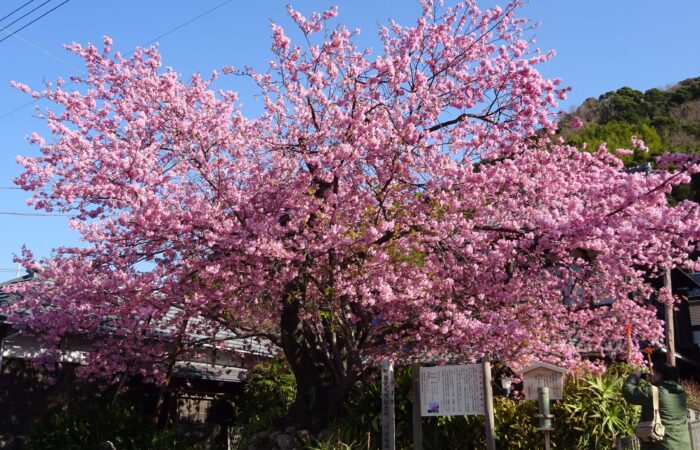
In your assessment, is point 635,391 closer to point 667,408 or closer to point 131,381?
point 667,408

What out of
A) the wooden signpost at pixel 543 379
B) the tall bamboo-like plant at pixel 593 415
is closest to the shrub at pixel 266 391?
the tall bamboo-like plant at pixel 593 415

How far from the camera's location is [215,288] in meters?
9.84

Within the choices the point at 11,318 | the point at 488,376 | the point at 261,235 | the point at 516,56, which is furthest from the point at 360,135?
the point at 11,318

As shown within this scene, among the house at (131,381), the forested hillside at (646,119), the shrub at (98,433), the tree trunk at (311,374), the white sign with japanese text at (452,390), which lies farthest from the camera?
the forested hillside at (646,119)

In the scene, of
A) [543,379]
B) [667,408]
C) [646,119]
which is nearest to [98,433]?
[543,379]

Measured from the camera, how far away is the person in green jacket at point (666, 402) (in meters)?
6.37

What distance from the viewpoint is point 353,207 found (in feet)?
31.5

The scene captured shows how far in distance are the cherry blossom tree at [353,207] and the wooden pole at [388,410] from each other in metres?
1.07

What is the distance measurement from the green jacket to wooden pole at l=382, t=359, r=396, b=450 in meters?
3.06

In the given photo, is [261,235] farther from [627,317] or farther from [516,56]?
[627,317]

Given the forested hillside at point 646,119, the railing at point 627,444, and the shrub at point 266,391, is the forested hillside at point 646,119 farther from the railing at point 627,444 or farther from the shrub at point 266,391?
the railing at point 627,444

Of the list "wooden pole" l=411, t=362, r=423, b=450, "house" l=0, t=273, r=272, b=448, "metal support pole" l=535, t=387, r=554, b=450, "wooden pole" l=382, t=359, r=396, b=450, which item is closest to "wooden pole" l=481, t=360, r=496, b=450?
"metal support pole" l=535, t=387, r=554, b=450

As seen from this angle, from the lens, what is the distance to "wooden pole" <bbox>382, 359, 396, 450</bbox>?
8273mm

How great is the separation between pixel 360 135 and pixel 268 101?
2.21 m
